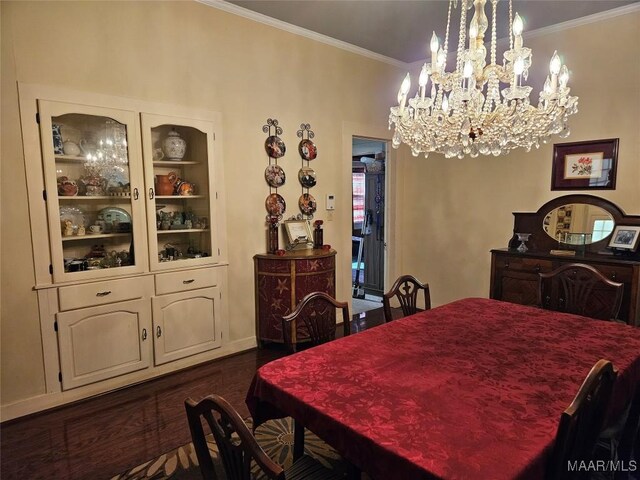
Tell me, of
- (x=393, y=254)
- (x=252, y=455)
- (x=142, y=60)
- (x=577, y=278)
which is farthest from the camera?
(x=393, y=254)

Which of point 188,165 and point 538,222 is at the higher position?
point 188,165

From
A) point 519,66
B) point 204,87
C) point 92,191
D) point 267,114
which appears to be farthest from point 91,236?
point 519,66

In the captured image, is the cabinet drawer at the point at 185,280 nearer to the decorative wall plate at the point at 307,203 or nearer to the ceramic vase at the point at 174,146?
the ceramic vase at the point at 174,146

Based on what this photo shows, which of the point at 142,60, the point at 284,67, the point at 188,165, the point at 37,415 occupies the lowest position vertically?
the point at 37,415

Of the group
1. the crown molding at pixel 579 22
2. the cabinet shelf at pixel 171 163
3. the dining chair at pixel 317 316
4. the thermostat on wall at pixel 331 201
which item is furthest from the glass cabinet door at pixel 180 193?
the crown molding at pixel 579 22

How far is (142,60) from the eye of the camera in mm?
2828

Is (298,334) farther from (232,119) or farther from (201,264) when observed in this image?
(232,119)

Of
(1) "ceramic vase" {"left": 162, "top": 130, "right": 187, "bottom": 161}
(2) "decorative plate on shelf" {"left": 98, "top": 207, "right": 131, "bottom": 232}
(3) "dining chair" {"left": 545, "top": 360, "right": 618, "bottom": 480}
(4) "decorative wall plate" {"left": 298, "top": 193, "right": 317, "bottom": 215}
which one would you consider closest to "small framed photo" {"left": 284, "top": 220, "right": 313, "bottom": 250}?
(4) "decorative wall plate" {"left": 298, "top": 193, "right": 317, "bottom": 215}

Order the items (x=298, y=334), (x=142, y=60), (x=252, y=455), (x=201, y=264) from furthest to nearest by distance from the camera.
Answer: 1. (x=298, y=334)
2. (x=201, y=264)
3. (x=142, y=60)
4. (x=252, y=455)

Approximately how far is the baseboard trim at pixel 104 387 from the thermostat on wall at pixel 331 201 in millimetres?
1636

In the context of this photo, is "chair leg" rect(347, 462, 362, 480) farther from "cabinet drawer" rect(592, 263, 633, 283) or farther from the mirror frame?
the mirror frame

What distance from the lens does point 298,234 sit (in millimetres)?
3783

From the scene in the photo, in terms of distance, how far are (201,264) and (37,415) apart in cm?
147

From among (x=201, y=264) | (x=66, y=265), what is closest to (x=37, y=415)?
(x=66, y=265)
